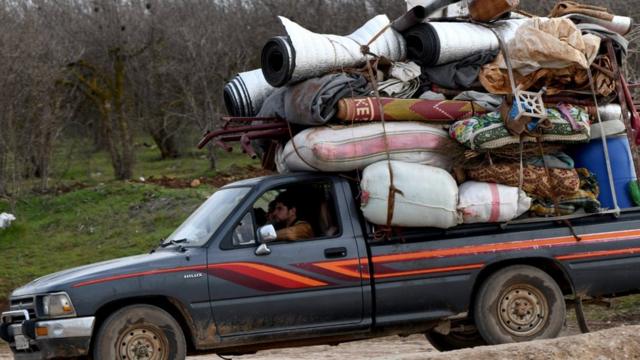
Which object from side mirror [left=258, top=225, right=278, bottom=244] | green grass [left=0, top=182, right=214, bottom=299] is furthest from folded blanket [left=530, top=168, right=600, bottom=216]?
green grass [left=0, top=182, right=214, bottom=299]

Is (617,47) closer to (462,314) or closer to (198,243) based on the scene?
(462,314)

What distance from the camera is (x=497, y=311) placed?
862 centimetres

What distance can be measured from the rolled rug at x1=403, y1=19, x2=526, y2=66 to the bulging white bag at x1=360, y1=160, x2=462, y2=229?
1.12 metres

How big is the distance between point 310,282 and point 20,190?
1309 centimetres

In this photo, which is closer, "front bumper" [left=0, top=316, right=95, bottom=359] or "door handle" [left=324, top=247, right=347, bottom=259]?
"front bumper" [left=0, top=316, right=95, bottom=359]

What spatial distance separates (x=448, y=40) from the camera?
878cm

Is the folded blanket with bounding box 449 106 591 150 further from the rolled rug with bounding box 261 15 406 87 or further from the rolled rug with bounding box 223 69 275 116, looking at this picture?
the rolled rug with bounding box 223 69 275 116

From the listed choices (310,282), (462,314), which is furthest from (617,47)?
(310,282)

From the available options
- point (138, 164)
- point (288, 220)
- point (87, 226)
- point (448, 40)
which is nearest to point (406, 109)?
point (448, 40)

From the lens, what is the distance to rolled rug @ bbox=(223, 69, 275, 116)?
31.0 ft

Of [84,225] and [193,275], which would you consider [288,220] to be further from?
[84,225]

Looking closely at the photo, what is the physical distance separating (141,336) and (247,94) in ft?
8.56

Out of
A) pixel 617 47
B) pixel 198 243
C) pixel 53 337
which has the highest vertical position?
pixel 617 47

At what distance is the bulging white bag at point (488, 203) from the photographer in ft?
27.5
